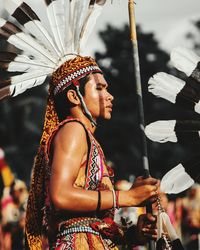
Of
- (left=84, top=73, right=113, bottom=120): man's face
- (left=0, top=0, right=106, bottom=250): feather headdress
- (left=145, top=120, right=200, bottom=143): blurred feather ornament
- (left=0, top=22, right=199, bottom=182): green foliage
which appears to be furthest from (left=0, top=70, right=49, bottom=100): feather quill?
(left=0, top=22, right=199, bottom=182): green foliage

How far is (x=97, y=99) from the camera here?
4.90 m

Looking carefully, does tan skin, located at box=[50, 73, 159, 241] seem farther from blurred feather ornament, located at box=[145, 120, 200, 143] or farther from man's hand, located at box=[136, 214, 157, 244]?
blurred feather ornament, located at box=[145, 120, 200, 143]

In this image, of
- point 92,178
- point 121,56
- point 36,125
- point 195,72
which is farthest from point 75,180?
point 121,56

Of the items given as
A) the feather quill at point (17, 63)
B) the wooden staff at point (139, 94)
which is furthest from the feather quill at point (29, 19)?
the wooden staff at point (139, 94)

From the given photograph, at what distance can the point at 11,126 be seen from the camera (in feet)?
154

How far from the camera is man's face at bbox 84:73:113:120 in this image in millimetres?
4883

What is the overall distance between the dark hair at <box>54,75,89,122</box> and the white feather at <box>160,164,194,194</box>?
716 millimetres

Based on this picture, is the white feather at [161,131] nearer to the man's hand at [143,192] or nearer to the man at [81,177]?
the man at [81,177]

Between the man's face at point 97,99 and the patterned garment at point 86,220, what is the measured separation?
0.77 feet

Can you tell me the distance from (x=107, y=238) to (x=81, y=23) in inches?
57.7

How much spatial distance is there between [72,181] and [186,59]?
1092mm

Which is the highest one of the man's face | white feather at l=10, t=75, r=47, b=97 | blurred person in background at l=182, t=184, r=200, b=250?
white feather at l=10, t=75, r=47, b=97

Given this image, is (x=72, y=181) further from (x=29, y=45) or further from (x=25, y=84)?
(x=29, y=45)

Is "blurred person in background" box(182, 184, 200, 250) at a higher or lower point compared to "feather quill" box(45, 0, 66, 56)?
lower
